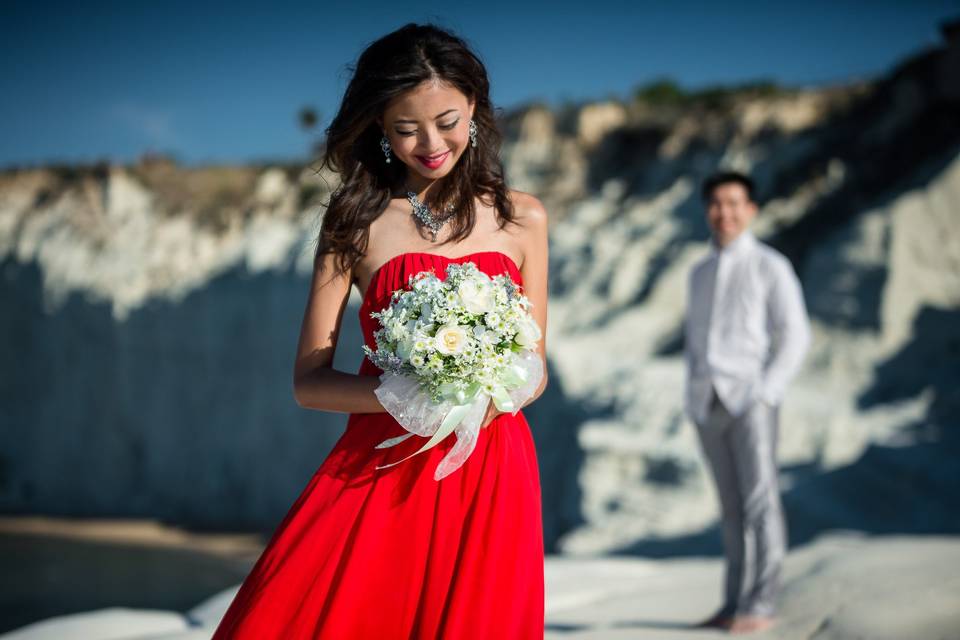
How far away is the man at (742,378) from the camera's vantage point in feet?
13.9

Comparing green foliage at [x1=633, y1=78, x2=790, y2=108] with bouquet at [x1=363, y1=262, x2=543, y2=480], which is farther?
green foliage at [x1=633, y1=78, x2=790, y2=108]

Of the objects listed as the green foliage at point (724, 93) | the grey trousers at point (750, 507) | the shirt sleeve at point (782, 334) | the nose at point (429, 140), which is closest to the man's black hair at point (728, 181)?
the shirt sleeve at point (782, 334)

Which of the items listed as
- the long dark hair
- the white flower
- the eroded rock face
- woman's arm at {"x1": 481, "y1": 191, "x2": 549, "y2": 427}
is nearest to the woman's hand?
the white flower

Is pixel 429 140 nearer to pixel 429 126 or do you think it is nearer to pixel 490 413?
pixel 429 126

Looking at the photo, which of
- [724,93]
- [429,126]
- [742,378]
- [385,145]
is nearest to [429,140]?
[429,126]

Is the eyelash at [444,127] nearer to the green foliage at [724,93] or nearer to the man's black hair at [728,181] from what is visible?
the man's black hair at [728,181]

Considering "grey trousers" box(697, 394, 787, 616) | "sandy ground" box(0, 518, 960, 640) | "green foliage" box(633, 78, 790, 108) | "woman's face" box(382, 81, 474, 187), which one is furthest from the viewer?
"green foliage" box(633, 78, 790, 108)

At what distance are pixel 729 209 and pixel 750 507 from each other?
1.52m

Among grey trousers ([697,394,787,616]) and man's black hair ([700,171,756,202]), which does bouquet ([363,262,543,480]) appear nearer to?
grey trousers ([697,394,787,616])

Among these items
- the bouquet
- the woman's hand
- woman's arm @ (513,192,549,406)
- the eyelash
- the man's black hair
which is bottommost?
the woman's hand

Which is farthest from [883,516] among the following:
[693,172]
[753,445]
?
[693,172]

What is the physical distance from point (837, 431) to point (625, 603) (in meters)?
4.34

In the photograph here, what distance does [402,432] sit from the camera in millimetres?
2283

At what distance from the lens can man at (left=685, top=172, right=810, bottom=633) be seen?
424 cm
